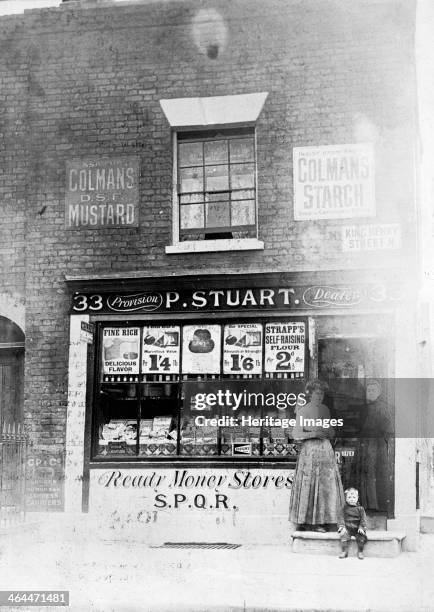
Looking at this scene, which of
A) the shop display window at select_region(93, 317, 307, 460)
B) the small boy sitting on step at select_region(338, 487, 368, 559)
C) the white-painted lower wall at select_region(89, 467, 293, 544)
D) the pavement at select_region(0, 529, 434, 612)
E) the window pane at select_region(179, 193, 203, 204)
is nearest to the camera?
the pavement at select_region(0, 529, 434, 612)

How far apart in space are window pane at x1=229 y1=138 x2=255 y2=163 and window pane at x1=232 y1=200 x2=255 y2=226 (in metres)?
0.59

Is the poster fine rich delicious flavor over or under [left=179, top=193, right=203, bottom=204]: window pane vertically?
under

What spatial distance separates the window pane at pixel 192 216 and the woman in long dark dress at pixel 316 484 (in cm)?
303

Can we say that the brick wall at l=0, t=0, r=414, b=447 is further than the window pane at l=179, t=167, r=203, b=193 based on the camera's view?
No

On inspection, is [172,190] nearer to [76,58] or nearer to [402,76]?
[76,58]

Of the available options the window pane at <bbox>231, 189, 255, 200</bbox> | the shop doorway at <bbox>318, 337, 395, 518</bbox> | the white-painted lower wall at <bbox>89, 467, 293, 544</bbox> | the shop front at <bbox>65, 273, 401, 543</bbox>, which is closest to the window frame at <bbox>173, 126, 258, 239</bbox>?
the window pane at <bbox>231, 189, 255, 200</bbox>

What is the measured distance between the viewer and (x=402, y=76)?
36.1 ft

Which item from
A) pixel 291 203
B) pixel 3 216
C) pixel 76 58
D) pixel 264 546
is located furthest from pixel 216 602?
pixel 76 58

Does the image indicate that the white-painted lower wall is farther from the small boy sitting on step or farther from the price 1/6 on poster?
the price 1/6 on poster

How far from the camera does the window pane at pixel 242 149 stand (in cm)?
1148

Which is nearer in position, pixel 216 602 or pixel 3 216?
pixel 216 602

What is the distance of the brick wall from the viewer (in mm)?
11039

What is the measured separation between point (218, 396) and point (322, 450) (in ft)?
5.05

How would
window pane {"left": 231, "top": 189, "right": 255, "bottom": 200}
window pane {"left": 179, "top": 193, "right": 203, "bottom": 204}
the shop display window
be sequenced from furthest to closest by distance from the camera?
window pane {"left": 179, "top": 193, "right": 203, "bottom": 204}, window pane {"left": 231, "top": 189, "right": 255, "bottom": 200}, the shop display window
